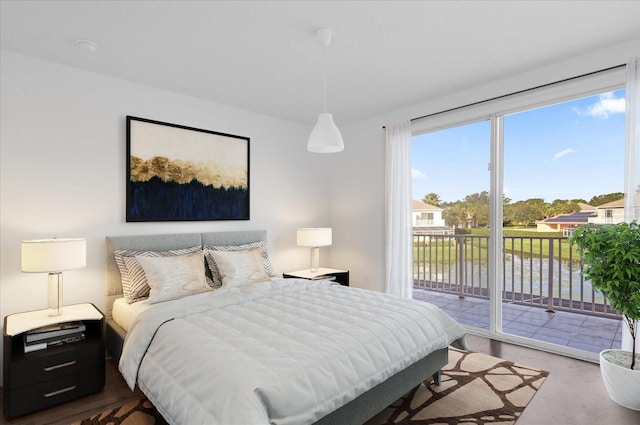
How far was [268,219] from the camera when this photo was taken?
440 cm

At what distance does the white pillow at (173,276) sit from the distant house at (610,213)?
149 inches

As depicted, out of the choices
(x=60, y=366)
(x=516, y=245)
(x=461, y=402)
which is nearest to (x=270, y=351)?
(x=461, y=402)

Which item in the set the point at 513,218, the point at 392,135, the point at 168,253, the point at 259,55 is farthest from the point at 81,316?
the point at 513,218

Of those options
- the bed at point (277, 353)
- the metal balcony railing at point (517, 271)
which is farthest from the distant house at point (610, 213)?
the bed at point (277, 353)

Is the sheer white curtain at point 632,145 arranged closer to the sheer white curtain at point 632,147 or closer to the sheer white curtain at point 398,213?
the sheer white curtain at point 632,147

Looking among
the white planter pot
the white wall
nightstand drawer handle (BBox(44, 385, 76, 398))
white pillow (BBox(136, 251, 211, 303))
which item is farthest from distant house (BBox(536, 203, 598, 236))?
nightstand drawer handle (BBox(44, 385, 76, 398))

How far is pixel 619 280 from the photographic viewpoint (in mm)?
2234

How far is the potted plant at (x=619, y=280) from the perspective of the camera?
221 cm

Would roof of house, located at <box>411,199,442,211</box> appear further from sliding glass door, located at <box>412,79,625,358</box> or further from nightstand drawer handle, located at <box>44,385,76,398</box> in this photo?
nightstand drawer handle, located at <box>44,385,76,398</box>

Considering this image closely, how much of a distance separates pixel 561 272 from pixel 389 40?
11.9ft

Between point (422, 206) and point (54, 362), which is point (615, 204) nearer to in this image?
point (422, 206)

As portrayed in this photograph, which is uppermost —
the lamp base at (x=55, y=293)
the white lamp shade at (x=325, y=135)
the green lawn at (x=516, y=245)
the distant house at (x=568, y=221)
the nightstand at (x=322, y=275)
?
the white lamp shade at (x=325, y=135)

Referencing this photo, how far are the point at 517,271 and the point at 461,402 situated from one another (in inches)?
115

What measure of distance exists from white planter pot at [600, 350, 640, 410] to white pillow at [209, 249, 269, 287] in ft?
9.26
